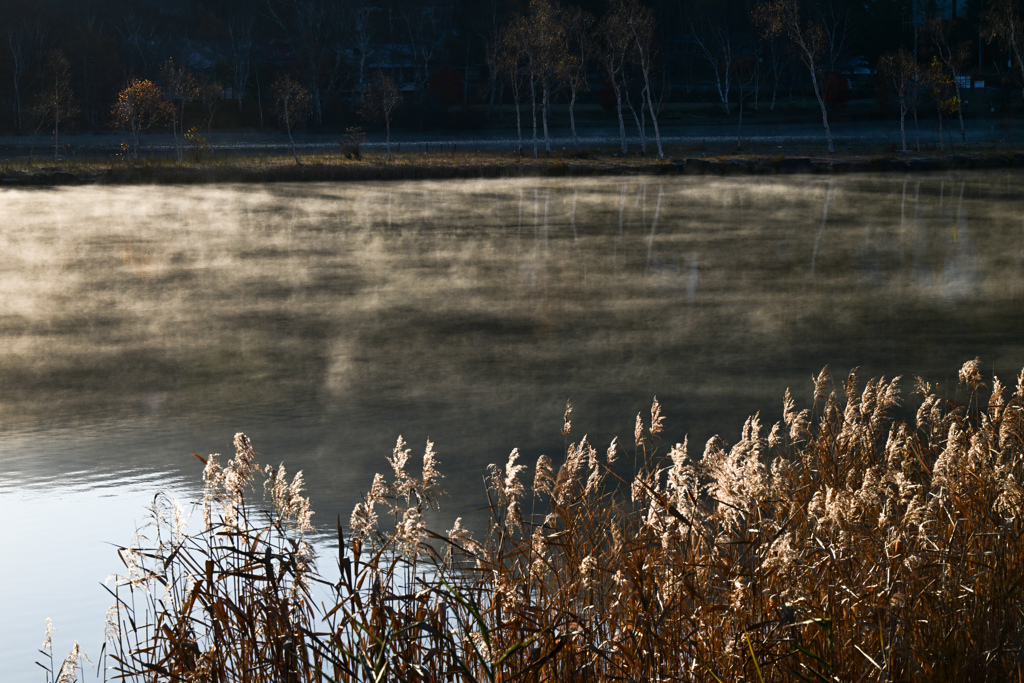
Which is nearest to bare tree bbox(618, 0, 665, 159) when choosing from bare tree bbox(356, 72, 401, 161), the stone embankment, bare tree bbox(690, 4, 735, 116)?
the stone embankment

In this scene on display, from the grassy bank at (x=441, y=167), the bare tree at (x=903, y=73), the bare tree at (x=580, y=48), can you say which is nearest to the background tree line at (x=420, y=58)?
the bare tree at (x=580, y=48)

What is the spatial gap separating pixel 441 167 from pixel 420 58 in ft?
132

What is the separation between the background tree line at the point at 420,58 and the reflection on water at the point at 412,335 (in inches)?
1320

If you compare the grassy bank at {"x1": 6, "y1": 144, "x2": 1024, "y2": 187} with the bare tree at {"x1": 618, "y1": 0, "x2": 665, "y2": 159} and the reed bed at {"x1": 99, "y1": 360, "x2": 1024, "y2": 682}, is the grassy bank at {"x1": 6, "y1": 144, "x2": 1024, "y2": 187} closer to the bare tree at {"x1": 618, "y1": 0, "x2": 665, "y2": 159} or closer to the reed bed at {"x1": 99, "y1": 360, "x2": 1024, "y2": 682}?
the bare tree at {"x1": 618, "y1": 0, "x2": 665, "y2": 159}

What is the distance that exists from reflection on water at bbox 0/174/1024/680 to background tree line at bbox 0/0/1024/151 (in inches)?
1320

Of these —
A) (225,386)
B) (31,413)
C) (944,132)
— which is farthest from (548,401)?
(944,132)

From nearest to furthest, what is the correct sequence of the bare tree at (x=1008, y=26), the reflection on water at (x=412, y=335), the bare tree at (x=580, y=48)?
1. the reflection on water at (x=412, y=335)
2. the bare tree at (x=1008, y=26)
3. the bare tree at (x=580, y=48)

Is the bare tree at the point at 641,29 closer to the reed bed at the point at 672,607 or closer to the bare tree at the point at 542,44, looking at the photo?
the bare tree at the point at 542,44

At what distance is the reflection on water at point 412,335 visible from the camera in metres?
7.06

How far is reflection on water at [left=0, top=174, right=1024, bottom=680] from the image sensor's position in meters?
7.06

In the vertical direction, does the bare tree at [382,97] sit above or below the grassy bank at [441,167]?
above

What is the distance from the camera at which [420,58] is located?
7538cm

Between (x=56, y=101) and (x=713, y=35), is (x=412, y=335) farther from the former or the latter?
(x=713, y=35)

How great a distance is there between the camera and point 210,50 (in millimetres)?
78938
